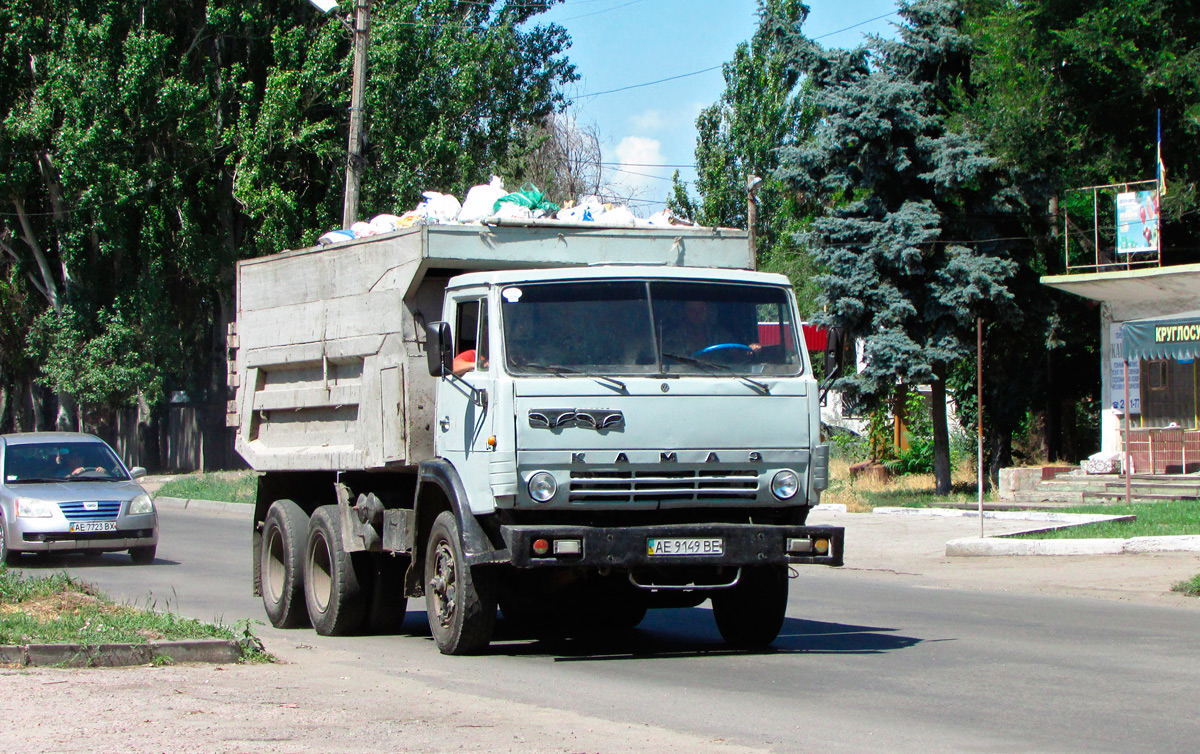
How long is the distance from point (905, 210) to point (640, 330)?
1653 centimetres

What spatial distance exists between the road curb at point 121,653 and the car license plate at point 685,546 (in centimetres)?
270

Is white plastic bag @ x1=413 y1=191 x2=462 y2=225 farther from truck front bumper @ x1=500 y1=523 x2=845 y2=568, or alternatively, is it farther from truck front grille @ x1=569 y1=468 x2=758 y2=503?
truck front bumper @ x1=500 y1=523 x2=845 y2=568

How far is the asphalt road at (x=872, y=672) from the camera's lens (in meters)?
6.55

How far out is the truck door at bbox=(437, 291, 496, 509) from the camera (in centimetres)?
840

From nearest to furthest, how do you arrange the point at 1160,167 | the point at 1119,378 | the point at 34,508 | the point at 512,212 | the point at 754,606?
the point at 754,606, the point at 512,212, the point at 34,508, the point at 1160,167, the point at 1119,378

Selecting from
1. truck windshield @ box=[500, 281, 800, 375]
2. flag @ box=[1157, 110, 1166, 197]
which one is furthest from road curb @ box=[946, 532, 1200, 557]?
truck windshield @ box=[500, 281, 800, 375]

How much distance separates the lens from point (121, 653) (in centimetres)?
827

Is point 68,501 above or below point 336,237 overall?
below

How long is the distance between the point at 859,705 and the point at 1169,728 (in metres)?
1.53

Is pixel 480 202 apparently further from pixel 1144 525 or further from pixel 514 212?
pixel 1144 525

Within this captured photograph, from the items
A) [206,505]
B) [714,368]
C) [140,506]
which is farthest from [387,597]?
[206,505]

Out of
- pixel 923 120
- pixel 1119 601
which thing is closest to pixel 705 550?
pixel 1119 601

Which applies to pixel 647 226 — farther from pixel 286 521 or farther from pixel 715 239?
pixel 286 521

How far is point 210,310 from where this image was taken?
4038cm
